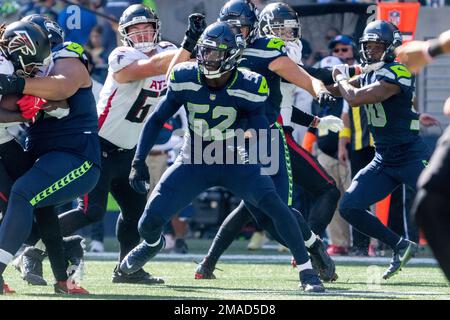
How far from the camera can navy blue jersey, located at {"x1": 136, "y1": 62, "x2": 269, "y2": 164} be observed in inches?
276

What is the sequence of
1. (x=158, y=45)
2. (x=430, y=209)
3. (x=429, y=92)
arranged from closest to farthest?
(x=430, y=209)
(x=158, y=45)
(x=429, y=92)

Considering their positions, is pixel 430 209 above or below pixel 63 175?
above

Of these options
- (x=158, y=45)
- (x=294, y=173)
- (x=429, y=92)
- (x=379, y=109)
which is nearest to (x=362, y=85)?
(x=379, y=109)

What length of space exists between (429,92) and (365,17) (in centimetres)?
139

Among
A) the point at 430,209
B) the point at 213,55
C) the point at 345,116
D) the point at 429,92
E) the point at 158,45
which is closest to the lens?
the point at 430,209

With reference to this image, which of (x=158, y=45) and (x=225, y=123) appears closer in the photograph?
(x=225, y=123)

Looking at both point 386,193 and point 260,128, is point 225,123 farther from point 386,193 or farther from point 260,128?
point 386,193

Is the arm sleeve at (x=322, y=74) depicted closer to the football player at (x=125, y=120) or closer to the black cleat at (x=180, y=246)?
the football player at (x=125, y=120)

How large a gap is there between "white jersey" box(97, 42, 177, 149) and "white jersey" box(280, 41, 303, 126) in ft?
2.69

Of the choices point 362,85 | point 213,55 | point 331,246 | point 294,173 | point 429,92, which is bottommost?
point 331,246

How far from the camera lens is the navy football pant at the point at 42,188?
21.5 ft

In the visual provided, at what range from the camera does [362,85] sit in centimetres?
840

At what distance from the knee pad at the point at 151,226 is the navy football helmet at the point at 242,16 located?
4.77 feet

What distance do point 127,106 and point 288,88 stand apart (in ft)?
3.78
